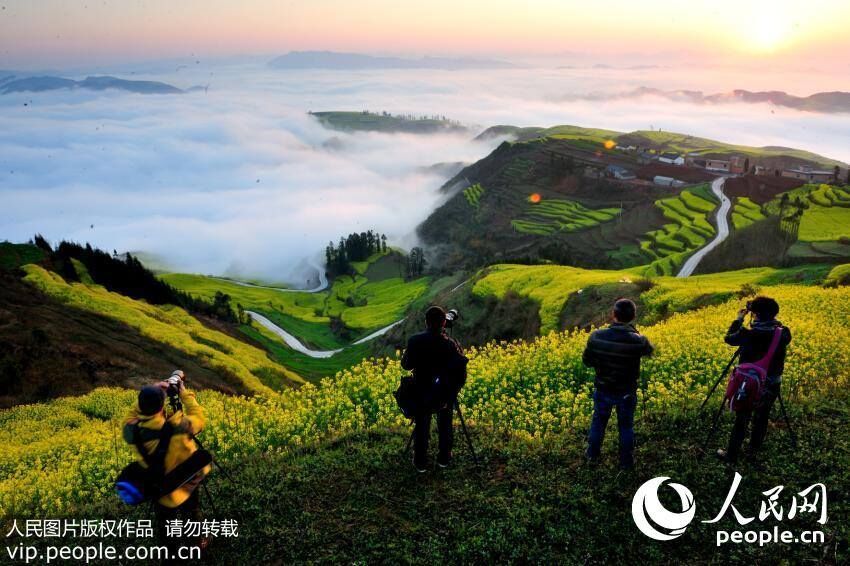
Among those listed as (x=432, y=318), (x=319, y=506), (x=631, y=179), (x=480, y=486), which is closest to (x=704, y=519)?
(x=480, y=486)

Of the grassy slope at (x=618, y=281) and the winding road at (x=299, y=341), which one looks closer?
the grassy slope at (x=618, y=281)

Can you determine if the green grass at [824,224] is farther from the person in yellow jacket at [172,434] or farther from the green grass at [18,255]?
the green grass at [18,255]

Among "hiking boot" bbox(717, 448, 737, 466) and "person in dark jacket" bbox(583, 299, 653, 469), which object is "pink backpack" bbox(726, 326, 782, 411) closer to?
"hiking boot" bbox(717, 448, 737, 466)

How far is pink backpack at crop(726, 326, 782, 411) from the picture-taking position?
10289 millimetres

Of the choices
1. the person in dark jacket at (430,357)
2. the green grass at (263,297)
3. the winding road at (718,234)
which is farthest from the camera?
the green grass at (263,297)

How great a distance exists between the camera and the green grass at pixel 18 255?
60.3m

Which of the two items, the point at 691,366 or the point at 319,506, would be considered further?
the point at 691,366

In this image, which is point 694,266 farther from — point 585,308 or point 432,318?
point 432,318

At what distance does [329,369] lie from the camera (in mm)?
87188

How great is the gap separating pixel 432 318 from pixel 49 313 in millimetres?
40025

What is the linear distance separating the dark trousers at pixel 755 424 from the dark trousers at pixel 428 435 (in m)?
6.04

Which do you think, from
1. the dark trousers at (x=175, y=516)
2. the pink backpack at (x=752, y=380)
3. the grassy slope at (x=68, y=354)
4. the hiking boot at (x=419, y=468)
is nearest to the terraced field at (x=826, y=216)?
the pink backpack at (x=752, y=380)

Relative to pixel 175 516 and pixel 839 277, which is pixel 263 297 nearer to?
pixel 839 277

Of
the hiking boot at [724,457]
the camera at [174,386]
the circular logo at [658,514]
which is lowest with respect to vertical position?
the circular logo at [658,514]
